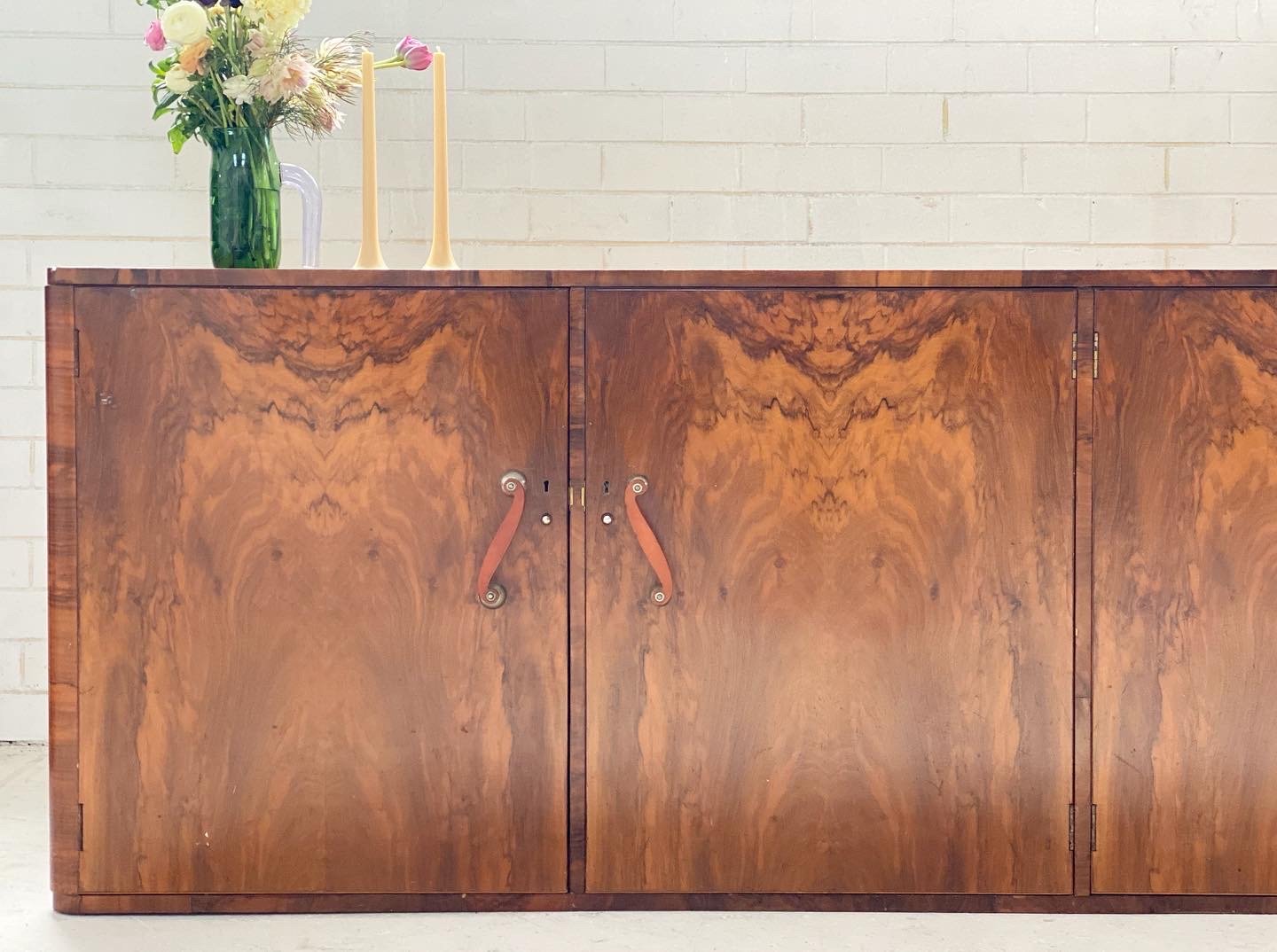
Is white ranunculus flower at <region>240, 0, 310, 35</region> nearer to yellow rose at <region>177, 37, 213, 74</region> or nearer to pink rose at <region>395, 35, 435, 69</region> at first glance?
yellow rose at <region>177, 37, 213, 74</region>

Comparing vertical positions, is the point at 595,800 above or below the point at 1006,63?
below

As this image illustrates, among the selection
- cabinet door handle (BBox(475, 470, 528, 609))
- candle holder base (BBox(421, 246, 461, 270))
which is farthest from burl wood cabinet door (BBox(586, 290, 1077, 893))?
candle holder base (BBox(421, 246, 461, 270))

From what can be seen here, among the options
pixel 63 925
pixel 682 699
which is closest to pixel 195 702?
pixel 63 925

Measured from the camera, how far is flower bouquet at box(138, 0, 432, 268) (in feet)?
5.86

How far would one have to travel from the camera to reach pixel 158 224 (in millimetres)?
2658

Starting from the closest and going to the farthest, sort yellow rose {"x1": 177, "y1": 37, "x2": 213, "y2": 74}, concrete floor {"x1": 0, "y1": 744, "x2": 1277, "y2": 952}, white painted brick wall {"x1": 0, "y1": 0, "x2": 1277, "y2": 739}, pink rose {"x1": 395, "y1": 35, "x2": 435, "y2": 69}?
1. concrete floor {"x1": 0, "y1": 744, "x2": 1277, "y2": 952}
2. yellow rose {"x1": 177, "y1": 37, "x2": 213, "y2": 74}
3. pink rose {"x1": 395, "y1": 35, "x2": 435, "y2": 69}
4. white painted brick wall {"x1": 0, "y1": 0, "x2": 1277, "y2": 739}

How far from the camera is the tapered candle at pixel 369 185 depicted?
1900 millimetres

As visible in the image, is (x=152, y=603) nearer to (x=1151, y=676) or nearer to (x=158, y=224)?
(x=158, y=224)

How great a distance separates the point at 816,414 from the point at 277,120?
1.06 meters

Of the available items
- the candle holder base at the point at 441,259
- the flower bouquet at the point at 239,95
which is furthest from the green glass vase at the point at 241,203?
the candle holder base at the point at 441,259

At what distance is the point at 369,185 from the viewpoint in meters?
1.92

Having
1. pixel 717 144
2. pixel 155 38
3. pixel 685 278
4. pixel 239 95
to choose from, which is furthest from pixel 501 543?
pixel 717 144

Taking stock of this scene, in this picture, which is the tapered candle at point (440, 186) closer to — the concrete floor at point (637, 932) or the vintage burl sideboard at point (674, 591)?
the vintage burl sideboard at point (674, 591)

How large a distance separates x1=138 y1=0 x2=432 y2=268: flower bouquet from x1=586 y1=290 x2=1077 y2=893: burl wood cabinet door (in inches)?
25.5
